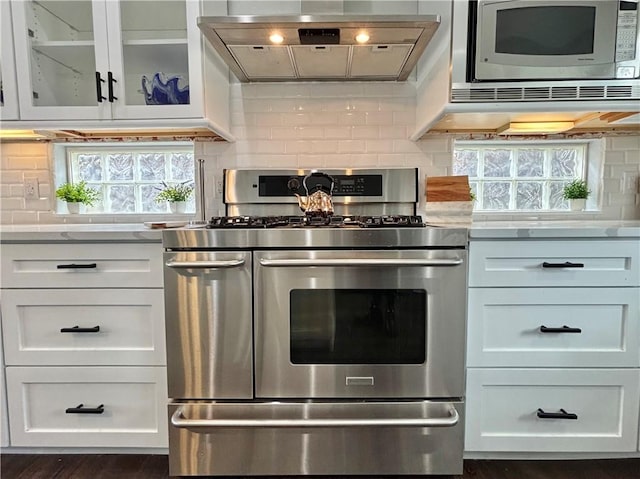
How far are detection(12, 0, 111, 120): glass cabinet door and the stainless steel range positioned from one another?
83 centimetres

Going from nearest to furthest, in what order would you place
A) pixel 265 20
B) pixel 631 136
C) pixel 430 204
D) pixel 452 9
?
pixel 265 20 < pixel 452 9 < pixel 430 204 < pixel 631 136

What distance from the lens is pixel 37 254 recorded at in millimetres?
1436

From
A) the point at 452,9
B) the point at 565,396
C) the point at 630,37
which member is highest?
the point at 452,9

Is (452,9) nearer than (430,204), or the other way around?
(452,9)

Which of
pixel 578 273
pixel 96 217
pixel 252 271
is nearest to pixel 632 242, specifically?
pixel 578 273

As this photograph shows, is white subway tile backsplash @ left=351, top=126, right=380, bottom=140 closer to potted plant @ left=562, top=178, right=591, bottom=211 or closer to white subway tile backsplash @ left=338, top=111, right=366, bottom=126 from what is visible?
white subway tile backsplash @ left=338, top=111, right=366, bottom=126

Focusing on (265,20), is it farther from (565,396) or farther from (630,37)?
(565,396)

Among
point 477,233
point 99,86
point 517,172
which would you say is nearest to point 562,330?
point 477,233

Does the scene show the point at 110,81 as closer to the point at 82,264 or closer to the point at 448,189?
the point at 82,264

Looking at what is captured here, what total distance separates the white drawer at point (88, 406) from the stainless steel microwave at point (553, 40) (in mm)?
1794

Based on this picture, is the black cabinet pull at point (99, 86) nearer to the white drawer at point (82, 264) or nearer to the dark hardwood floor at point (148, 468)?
the white drawer at point (82, 264)

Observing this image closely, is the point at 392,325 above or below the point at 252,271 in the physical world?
below

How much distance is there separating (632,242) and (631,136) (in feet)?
2.90

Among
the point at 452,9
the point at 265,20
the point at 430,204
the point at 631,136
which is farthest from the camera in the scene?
the point at 631,136
